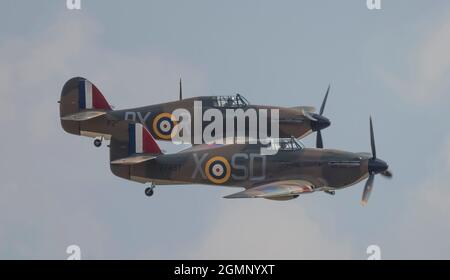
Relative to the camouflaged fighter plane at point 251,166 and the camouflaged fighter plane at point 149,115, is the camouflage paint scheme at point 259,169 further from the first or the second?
the camouflaged fighter plane at point 149,115

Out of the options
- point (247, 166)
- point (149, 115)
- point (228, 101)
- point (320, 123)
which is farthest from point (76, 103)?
point (247, 166)

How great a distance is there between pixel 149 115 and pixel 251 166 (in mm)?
7633

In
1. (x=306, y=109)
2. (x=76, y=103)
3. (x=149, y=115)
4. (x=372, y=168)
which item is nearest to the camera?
(x=372, y=168)

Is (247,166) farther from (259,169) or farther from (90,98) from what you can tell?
(90,98)

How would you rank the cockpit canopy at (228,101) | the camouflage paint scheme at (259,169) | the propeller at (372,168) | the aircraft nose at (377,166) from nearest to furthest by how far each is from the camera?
the propeller at (372,168) → the aircraft nose at (377,166) → the camouflage paint scheme at (259,169) → the cockpit canopy at (228,101)

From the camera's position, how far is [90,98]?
50.7 meters

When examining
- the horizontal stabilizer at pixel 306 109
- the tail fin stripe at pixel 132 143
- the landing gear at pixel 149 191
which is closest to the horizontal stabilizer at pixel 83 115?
the tail fin stripe at pixel 132 143

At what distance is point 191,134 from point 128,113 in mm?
2613

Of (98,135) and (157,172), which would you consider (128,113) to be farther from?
(157,172)

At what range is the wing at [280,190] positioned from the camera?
41.7 metres

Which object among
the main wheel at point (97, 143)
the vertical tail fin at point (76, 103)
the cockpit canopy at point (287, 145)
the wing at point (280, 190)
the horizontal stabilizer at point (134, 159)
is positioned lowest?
the wing at point (280, 190)

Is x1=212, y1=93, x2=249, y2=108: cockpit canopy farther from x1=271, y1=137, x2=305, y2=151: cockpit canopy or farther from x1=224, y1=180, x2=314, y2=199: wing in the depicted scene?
x1=224, y1=180, x2=314, y2=199: wing

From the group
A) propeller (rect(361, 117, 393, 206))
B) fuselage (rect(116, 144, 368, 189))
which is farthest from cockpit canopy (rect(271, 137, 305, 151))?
propeller (rect(361, 117, 393, 206))

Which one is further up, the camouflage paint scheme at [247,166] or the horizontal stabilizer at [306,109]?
the horizontal stabilizer at [306,109]
